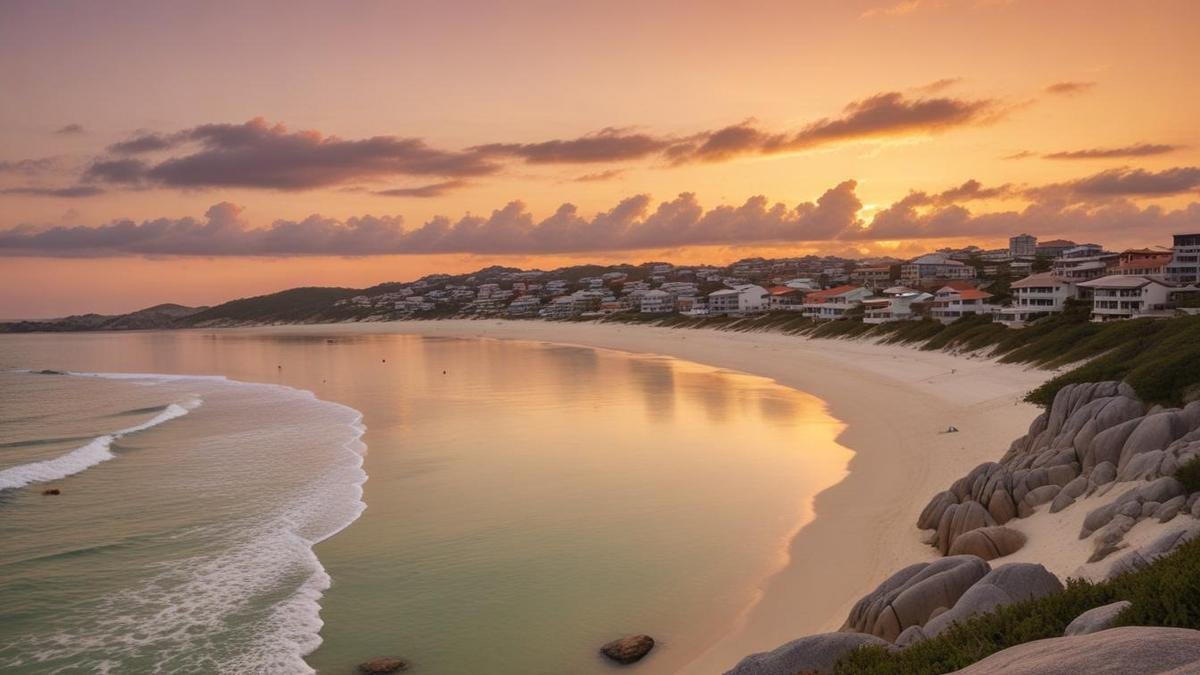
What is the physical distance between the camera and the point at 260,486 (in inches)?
1049

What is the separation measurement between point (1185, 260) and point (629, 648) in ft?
289

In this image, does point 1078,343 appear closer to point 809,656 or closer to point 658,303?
point 809,656

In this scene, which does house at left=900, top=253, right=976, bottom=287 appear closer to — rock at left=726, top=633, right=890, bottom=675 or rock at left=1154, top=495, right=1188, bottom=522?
rock at left=1154, top=495, right=1188, bottom=522

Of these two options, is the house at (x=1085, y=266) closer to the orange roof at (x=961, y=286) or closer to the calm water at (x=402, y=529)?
the orange roof at (x=961, y=286)

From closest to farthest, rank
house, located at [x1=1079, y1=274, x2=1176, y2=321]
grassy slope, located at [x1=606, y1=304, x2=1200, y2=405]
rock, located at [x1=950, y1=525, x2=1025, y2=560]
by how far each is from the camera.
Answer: rock, located at [x1=950, y1=525, x2=1025, y2=560] < grassy slope, located at [x1=606, y1=304, x2=1200, y2=405] < house, located at [x1=1079, y1=274, x2=1176, y2=321]

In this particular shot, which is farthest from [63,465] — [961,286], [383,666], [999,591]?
[961,286]

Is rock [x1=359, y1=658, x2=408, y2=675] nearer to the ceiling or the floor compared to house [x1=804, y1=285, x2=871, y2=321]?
nearer to the floor

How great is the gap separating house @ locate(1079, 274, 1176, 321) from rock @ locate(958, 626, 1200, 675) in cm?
6261

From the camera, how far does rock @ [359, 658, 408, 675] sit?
525 inches

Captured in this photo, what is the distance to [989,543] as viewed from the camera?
1531 cm

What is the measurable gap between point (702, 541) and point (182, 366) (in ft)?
284

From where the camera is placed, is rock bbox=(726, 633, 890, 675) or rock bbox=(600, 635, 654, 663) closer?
rock bbox=(726, 633, 890, 675)

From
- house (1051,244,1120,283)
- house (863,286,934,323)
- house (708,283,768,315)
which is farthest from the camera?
house (708,283,768,315)

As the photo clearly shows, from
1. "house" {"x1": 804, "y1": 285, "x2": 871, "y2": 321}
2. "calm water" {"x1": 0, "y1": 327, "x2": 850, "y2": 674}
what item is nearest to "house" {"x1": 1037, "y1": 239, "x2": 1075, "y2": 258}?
"house" {"x1": 804, "y1": 285, "x2": 871, "y2": 321}
